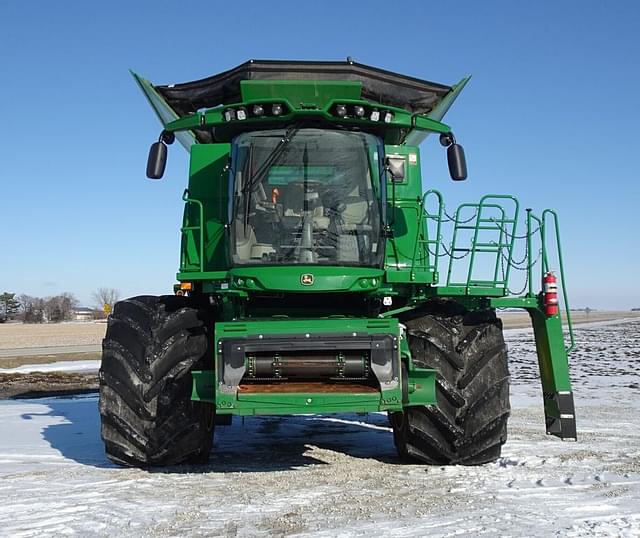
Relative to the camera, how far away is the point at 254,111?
7371 millimetres

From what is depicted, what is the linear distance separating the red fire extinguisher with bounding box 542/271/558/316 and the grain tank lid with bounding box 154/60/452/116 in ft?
8.66

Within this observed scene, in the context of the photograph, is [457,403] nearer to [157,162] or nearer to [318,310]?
[318,310]

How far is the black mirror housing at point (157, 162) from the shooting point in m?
7.66

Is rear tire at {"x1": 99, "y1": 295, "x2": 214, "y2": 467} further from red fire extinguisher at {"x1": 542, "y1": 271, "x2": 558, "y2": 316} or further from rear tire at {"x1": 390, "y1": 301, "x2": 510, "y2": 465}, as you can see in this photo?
red fire extinguisher at {"x1": 542, "y1": 271, "x2": 558, "y2": 316}

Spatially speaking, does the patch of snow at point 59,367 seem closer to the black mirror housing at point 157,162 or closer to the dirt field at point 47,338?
the dirt field at point 47,338

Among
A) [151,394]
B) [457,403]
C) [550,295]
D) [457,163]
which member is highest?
[457,163]

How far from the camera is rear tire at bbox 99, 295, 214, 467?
7039 mm

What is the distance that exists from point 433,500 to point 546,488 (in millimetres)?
1030

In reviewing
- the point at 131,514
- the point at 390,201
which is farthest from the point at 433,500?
the point at 390,201

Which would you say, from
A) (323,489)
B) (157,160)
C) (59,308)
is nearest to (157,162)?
(157,160)

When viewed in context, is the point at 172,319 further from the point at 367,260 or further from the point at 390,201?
the point at 390,201

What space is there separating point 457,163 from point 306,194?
1635mm

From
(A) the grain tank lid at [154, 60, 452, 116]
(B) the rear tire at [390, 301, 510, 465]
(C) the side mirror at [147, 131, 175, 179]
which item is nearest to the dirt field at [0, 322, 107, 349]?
(A) the grain tank lid at [154, 60, 452, 116]

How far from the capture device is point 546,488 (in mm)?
6230
